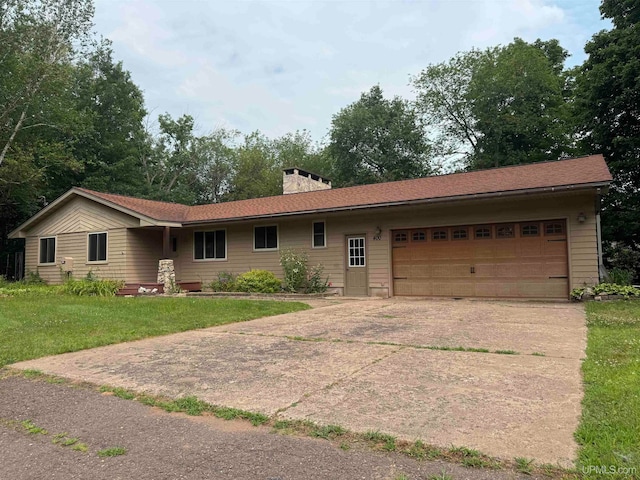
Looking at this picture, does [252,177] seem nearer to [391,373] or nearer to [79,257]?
[79,257]

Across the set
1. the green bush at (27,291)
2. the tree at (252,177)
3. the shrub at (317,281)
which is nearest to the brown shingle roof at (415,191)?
the shrub at (317,281)

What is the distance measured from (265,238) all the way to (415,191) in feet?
18.8

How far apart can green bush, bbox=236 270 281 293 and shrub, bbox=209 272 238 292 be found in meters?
0.66

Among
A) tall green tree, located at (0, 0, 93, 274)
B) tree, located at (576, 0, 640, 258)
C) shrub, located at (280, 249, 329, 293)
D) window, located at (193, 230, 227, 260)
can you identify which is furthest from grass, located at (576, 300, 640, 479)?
tall green tree, located at (0, 0, 93, 274)

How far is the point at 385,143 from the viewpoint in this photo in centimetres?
3216

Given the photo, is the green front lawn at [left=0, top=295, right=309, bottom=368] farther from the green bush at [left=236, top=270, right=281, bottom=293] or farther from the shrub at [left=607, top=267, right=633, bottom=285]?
the shrub at [left=607, top=267, right=633, bottom=285]

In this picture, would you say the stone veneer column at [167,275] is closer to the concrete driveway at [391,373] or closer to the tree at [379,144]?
the concrete driveway at [391,373]

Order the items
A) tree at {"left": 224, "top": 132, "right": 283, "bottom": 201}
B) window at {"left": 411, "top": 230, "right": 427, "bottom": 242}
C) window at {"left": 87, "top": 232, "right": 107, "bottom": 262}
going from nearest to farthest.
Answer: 1. window at {"left": 411, "top": 230, "right": 427, "bottom": 242}
2. window at {"left": 87, "top": 232, "right": 107, "bottom": 262}
3. tree at {"left": 224, "top": 132, "right": 283, "bottom": 201}

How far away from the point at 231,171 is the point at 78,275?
2219 centimetres

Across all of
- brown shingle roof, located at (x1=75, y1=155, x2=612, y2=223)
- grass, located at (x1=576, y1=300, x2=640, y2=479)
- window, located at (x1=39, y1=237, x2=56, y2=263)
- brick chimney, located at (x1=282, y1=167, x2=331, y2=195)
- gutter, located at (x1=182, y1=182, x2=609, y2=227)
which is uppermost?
brick chimney, located at (x1=282, y1=167, x2=331, y2=195)

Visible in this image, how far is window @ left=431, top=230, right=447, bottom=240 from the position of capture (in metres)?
12.3

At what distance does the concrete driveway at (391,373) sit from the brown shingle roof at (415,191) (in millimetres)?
4465

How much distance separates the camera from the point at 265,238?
611 inches

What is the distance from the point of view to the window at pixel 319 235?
14.3 m
